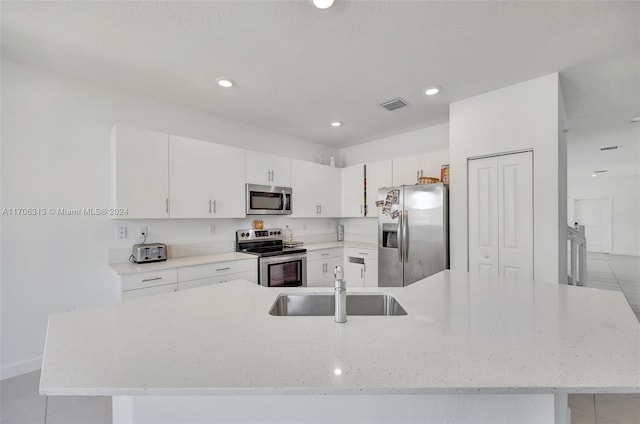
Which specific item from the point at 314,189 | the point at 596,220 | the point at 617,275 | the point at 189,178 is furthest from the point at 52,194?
the point at 596,220

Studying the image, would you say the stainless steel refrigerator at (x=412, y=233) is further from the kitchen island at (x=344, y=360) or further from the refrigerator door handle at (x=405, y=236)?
the kitchen island at (x=344, y=360)

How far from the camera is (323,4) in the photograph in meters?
1.62

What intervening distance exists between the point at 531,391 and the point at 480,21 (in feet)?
6.95

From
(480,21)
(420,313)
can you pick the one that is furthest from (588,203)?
(420,313)

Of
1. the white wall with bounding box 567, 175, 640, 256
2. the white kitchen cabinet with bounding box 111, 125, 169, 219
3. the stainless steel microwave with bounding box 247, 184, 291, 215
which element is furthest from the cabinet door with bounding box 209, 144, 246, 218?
the white wall with bounding box 567, 175, 640, 256

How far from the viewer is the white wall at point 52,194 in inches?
89.0

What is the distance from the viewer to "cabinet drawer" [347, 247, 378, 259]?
4.00 m

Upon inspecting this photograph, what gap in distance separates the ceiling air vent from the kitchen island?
7.81 feet

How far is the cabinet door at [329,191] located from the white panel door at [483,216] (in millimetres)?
2197

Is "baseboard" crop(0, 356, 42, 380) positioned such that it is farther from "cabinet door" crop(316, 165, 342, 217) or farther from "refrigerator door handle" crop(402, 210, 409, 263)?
"refrigerator door handle" crop(402, 210, 409, 263)

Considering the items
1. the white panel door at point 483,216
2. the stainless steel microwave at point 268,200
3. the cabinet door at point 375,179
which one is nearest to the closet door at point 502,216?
the white panel door at point 483,216

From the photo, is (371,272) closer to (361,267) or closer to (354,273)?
(361,267)

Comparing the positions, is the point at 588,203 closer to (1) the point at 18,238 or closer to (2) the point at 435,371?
(2) the point at 435,371

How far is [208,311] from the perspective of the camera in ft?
4.10
